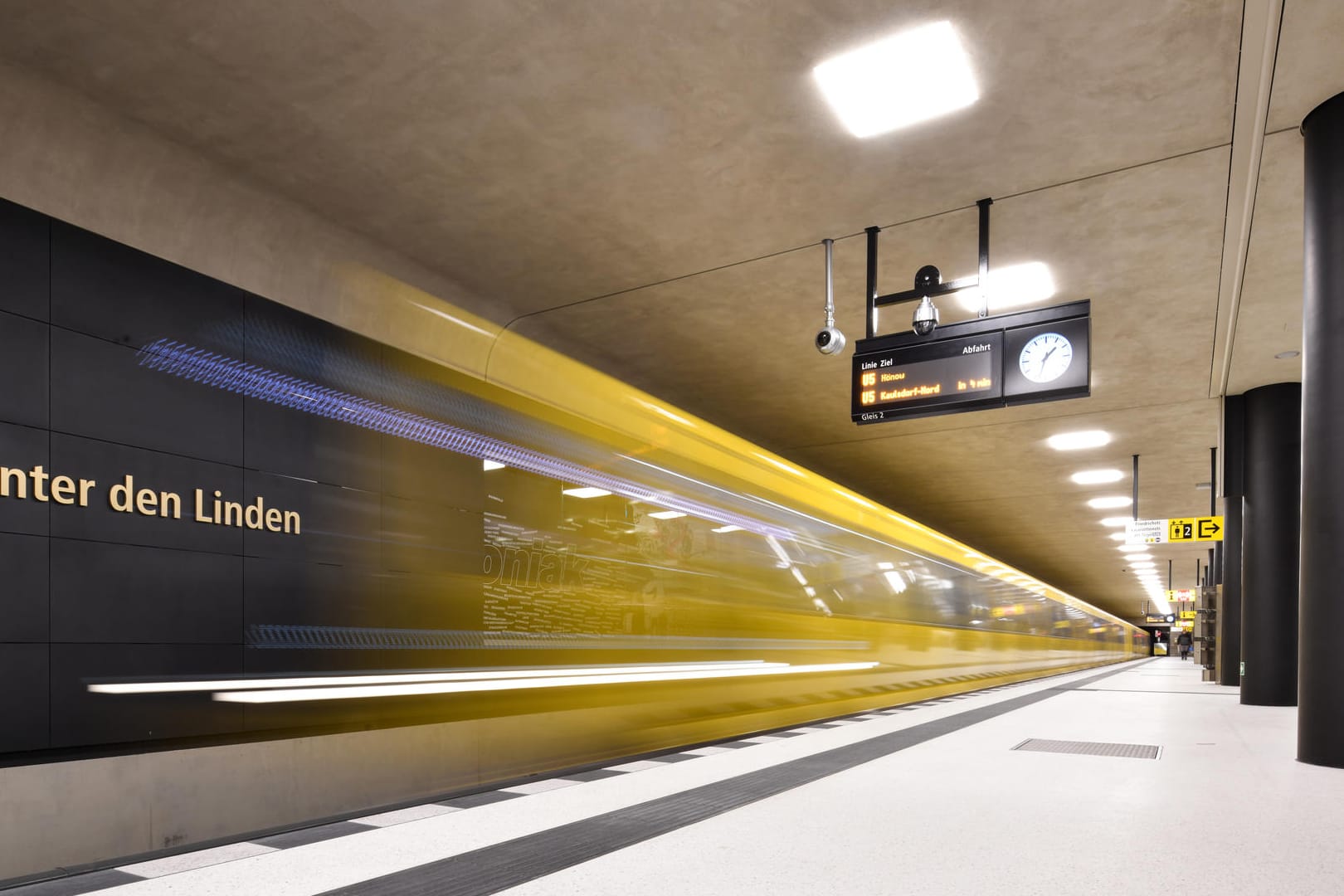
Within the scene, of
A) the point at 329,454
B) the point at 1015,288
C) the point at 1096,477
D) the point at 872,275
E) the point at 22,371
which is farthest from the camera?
the point at 1096,477

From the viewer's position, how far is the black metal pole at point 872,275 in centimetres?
646

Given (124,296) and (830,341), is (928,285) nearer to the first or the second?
(830,341)

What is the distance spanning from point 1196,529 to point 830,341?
36.3 feet

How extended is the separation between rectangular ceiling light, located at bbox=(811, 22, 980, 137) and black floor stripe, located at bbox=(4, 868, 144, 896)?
438 cm

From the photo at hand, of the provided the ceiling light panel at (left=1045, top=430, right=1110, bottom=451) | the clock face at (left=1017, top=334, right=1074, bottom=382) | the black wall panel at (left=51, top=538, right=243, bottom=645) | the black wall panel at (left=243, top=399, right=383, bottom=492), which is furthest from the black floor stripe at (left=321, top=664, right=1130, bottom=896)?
the ceiling light panel at (left=1045, top=430, right=1110, bottom=451)

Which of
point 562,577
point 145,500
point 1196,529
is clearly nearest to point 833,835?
point 562,577

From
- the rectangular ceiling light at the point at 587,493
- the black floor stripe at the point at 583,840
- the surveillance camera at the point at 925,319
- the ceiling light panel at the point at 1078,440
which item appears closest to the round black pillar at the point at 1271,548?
the ceiling light panel at the point at 1078,440

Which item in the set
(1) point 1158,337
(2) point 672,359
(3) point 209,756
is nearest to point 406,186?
(3) point 209,756

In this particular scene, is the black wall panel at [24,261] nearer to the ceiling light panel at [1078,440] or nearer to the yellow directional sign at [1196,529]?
the ceiling light panel at [1078,440]

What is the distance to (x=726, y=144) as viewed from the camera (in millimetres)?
5332

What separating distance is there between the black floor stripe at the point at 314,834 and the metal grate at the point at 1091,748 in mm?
4013

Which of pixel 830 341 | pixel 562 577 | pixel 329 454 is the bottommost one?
pixel 562 577

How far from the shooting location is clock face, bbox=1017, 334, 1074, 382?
19.3 feet

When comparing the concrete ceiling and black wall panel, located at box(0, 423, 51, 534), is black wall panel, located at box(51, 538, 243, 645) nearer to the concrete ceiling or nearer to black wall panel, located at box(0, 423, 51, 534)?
black wall panel, located at box(0, 423, 51, 534)
